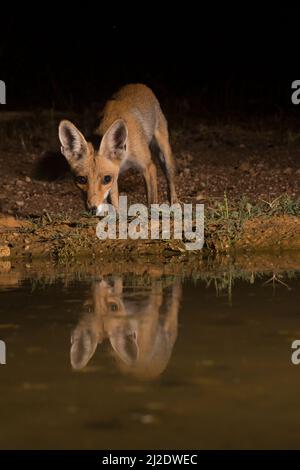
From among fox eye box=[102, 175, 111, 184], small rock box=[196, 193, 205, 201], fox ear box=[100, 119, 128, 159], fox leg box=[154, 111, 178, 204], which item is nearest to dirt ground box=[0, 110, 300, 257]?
small rock box=[196, 193, 205, 201]

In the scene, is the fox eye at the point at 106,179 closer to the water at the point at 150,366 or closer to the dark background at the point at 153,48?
the water at the point at 150,366

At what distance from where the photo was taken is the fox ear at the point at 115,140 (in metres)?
7.56

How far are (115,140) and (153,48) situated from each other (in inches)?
326

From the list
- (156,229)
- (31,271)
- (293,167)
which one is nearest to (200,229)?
(156,229)

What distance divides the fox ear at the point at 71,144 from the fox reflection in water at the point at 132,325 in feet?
6.89

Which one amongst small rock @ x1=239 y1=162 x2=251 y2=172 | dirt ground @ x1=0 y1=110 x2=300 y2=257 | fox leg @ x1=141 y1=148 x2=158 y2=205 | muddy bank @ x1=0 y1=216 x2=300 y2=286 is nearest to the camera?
muddy bank @ x1=0 y1=216 x2=300 y2=286

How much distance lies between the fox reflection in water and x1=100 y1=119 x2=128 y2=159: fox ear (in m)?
2.15

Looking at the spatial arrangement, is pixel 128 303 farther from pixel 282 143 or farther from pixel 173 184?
pixel 282 143

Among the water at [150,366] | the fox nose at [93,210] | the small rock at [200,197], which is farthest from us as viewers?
the small rock at [200,197]

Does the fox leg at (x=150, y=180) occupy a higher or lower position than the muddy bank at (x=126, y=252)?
higher

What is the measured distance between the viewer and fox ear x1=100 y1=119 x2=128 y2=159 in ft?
24.8

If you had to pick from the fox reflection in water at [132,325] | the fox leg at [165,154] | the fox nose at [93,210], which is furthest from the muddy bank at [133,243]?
the fox leg at [165,154]

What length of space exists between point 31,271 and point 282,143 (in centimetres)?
500

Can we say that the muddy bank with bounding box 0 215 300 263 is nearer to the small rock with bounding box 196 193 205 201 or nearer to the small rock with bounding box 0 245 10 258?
the small rock with bounding box 0 245 10 258
